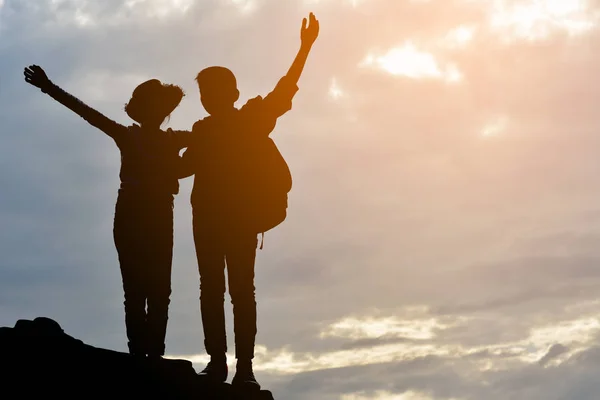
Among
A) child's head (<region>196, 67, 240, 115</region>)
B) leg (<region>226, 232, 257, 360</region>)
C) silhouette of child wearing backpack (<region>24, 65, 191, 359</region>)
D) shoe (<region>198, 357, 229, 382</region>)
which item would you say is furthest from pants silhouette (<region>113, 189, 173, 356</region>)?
child's head (<region>196, 67, 240, 115</region>)

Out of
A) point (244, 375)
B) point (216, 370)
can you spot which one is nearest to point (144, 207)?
point (216, 370)

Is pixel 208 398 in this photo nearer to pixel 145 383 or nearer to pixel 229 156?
pixel 145 383

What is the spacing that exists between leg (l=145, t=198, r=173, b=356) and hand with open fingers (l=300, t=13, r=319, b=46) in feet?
8.89

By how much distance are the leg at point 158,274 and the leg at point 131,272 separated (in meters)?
0.10

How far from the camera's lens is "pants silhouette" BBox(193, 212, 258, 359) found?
11.5 metres

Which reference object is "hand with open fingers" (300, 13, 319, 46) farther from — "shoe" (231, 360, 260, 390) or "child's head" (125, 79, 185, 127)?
"shoe" (231, 360, 260, 390)

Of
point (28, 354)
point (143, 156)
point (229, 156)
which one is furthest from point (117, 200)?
point (28, 354)

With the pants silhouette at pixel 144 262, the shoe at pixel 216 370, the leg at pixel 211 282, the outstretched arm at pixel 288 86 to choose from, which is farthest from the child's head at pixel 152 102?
the shoe at pixel 216 370

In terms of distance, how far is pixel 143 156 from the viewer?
11.8 metres

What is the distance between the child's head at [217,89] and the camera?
456 inches

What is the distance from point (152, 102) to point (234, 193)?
5.36ft

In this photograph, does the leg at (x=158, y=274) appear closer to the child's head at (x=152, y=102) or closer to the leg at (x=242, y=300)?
the leg at (x=242, y=300)

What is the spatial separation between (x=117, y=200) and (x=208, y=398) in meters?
2.78

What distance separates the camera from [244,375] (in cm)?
1142
